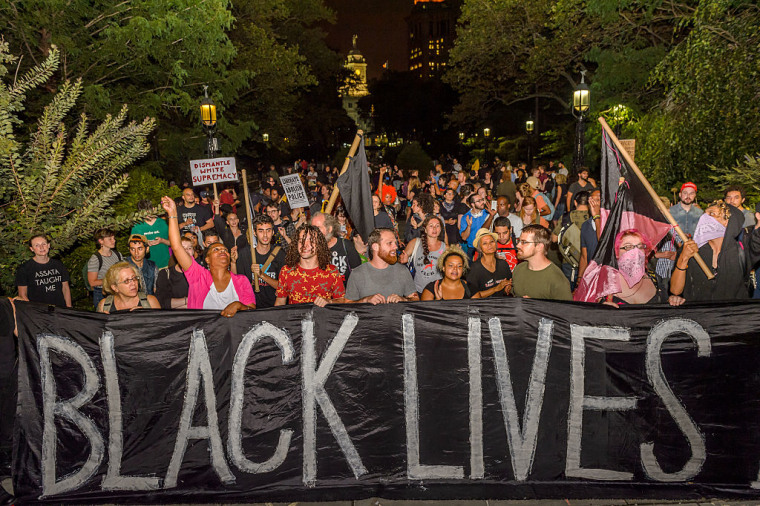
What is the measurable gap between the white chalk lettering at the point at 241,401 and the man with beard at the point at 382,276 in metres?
1.02

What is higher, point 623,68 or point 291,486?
point 623,68

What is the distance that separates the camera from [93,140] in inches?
241

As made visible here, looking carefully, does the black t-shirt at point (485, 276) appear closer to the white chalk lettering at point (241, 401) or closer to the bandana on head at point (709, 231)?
the bandana on head at point (709, 231)

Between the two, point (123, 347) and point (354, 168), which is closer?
point (123, 347)

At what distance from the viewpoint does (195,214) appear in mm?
10266

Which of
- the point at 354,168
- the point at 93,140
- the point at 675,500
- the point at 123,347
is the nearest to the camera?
the point at 675,500

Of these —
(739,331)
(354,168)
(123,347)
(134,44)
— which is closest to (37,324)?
(123,347)

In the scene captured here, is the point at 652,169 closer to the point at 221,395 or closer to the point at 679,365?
the point at 679,365

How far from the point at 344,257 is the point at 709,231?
399 centimetres

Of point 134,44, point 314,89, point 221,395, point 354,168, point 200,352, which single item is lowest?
point 221,395

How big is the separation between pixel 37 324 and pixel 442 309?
312 centimetres

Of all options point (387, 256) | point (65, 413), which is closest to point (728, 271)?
point (387, 256)

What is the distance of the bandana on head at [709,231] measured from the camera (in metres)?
6.37

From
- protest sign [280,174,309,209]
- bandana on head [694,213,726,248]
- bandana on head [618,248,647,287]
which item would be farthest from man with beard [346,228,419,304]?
protest sign [280,174,309,209]
